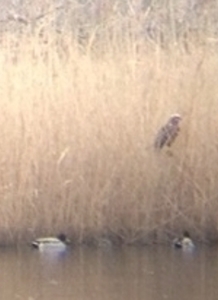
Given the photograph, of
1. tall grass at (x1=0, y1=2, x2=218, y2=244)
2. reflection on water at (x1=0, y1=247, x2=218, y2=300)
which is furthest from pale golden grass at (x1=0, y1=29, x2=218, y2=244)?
reflection on water at (x1=0, y1=247, x2=218, y2=300)

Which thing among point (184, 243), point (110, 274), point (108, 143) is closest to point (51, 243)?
point (108, 143)

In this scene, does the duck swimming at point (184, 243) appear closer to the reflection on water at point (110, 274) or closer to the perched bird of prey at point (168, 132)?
the reflection on water at point (110, 274)

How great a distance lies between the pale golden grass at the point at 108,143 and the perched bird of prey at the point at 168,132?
0.21 feet

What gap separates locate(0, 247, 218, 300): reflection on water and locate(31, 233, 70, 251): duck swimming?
70 mm

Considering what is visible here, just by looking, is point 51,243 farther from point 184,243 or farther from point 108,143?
point 184,243

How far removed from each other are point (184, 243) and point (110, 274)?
4.03ft

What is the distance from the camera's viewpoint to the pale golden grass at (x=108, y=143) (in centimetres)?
961

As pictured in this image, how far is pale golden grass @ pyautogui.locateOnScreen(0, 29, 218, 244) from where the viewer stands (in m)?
9.61

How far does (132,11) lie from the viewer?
1008cm

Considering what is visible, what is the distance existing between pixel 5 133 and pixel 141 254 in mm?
1254

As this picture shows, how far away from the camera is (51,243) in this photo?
31.0 ft

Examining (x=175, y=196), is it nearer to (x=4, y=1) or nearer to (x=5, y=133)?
(x=5, y=133)

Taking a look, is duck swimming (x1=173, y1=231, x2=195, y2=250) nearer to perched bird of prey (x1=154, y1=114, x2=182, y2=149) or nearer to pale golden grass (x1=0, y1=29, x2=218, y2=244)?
pale golden grass (x1=0, y1=29, x2=218, y2=244)

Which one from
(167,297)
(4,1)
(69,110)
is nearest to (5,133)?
(69,110)
